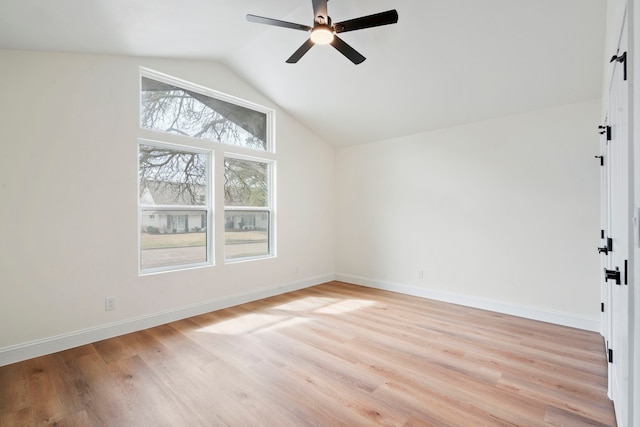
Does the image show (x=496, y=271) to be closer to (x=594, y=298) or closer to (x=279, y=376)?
(x=594, y=298)

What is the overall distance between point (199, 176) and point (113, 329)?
6.38 ft

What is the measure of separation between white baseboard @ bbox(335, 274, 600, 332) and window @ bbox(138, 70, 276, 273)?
2021 millimetres

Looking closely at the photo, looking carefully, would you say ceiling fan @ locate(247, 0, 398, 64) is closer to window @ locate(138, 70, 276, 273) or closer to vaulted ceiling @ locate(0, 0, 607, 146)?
vaulted ceiling @ locate(0, 0, 607, 146)

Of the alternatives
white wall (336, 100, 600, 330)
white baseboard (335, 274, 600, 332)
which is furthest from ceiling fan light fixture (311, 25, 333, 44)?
white baseboard (335, 274, 600, 332)

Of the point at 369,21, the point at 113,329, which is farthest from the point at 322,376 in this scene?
the point at 369,21

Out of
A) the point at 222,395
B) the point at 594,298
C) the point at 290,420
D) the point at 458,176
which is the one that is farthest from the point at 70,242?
the point at 594,298

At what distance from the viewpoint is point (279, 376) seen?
2352mm

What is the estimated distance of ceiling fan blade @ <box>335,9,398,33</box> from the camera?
226cm

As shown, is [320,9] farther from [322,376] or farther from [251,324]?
[251,324]

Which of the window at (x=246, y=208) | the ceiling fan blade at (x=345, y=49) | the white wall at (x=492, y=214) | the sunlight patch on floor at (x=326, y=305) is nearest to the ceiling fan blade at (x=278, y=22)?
the ceiling fan blade at (x=345, y=49)

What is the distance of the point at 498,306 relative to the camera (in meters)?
3.83

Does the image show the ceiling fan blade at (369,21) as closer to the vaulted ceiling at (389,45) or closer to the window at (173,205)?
the vaulted ceiling at (389,45)

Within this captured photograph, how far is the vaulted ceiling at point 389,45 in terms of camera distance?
8.02ft

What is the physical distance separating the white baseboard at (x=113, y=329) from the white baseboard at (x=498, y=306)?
1938 mm
